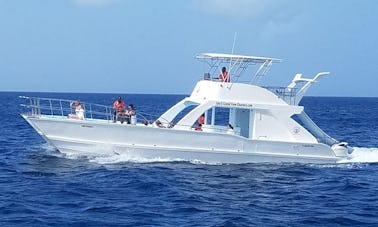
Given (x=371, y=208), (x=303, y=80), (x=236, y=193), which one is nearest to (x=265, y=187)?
(x=236, y=193)

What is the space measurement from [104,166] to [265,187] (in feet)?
17.2

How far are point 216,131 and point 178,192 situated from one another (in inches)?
230

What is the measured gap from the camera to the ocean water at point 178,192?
12.7 m

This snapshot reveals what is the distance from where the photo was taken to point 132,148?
19.9 m

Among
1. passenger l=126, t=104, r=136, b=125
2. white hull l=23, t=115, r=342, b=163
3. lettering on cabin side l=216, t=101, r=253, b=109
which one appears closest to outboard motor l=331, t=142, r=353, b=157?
white hull l=23, t=115, r=342, b=163

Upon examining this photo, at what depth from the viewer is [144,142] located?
19953mm

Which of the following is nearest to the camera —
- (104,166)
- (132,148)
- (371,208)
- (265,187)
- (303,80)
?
(371,208)

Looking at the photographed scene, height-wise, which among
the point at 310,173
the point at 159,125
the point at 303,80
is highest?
the point at 303,80

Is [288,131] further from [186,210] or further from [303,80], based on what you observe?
[186,210]

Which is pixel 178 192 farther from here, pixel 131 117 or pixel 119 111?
pixel 119 111

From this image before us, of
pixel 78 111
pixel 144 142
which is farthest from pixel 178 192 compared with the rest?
pixel 78 111

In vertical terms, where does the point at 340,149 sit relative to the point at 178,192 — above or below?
above

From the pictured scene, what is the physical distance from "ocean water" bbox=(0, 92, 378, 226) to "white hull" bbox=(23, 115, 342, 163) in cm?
39

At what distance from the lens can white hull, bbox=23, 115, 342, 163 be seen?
19781 mm
